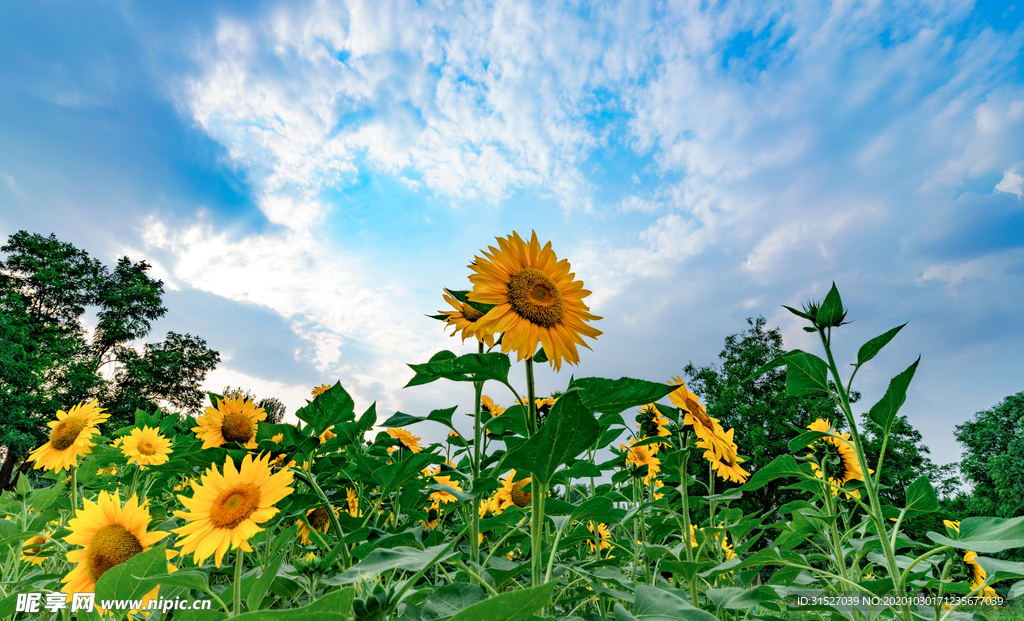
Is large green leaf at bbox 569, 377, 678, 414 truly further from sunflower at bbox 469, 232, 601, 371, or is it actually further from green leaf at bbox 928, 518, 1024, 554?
green leaf at bbox 928, 518, 1024, 554

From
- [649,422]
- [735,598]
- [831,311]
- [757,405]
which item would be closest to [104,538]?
[735,598]

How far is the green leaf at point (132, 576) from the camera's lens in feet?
3.53

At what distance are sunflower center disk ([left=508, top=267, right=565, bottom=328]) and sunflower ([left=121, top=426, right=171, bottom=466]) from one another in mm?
2223

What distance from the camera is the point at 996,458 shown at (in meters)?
21.0

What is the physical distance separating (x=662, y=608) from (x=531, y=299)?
76 centimetres

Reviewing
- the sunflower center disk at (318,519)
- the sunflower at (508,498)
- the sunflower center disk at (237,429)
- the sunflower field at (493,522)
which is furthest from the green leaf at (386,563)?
the sunflower at (508,498)

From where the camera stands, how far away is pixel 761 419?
69.8 ft

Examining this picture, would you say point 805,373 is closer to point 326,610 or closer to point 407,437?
point 326,610

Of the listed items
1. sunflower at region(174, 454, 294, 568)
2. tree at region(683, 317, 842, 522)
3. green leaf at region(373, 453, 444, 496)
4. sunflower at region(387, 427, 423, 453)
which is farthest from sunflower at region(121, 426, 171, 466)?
tree at region(683, 317, 842, 522)

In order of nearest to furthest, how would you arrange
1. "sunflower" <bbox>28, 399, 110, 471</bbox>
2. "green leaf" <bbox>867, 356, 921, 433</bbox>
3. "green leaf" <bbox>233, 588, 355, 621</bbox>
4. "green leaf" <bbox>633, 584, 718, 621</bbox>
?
1. "green leaf" <bbox>233, 588, 355, 621</bbox>
2. "green leaf" <bbox>633, 584, 718, 621</bbox>
3. "green leaf" <bbox>867, 356, 921, 433</bbox>
4. "sunflower" <bbox>28, 399, 110, 471</bbox>

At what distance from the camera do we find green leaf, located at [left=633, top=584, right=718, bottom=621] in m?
0.87

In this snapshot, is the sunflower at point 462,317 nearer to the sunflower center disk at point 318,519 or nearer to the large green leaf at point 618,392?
the large green leaf at point 618,392

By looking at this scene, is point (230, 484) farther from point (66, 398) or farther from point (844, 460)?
point (66, 398)

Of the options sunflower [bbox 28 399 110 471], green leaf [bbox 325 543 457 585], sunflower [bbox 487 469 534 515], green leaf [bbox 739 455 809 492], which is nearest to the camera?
green leaf [bbox 325 543 457 585]
